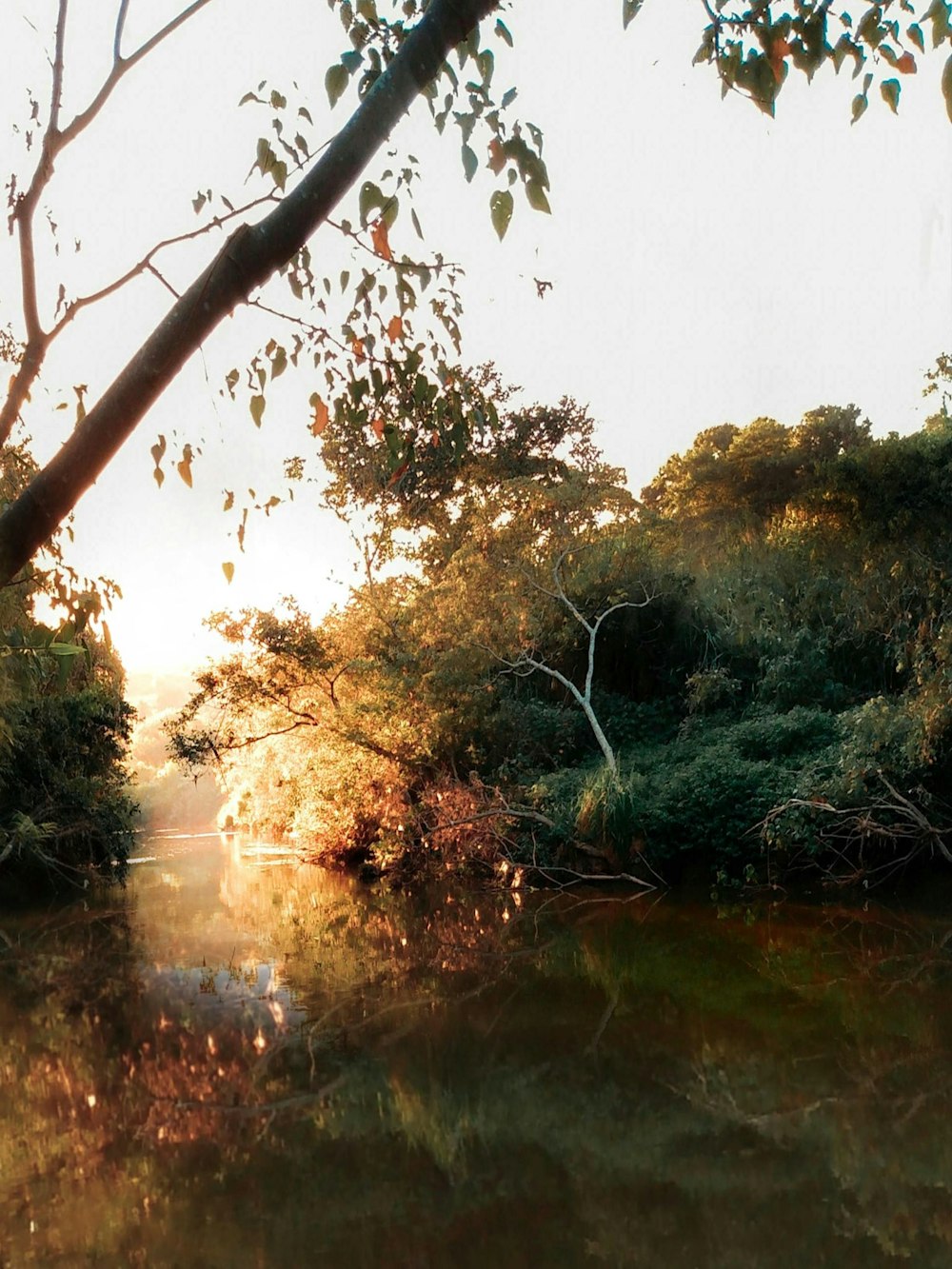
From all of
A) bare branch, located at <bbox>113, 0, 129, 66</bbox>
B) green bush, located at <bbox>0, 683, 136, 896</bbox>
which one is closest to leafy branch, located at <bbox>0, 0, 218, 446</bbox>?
bare branch, located at <bbox>113, 0, 129, 66</bbox>

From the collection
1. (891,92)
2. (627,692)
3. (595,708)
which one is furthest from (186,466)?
(627,692)

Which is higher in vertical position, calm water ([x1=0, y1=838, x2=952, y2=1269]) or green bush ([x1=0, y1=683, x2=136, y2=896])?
green bush ([x1=0, y1=683, x2=136, y2=896])

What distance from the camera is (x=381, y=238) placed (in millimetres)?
2568

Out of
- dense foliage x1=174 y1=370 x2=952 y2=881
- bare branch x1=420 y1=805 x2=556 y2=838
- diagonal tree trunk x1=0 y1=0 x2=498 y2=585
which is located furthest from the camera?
bare branch x1=420 y1=805 x2=556 y2=838

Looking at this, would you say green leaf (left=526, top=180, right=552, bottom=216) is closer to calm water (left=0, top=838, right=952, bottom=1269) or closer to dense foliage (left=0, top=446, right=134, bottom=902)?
calm water (left=0, top=838, right=952, bottom=1269)

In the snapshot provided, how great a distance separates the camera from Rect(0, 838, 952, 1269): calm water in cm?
410

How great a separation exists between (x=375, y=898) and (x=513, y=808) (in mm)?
2220

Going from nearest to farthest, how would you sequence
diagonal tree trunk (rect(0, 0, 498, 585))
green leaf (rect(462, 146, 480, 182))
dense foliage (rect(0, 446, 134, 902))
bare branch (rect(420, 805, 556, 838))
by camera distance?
diagonal tree trunk (rect(0, 0, 498, 585)) < green leaf (rect(462, 146, 480, 182)) < bare branch (rect(420, 805, 556, 838)) < dense foliage (rect(0, 446, 134, 902))

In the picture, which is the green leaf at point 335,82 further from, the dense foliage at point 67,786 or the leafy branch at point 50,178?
the dense foliage at point 67,786

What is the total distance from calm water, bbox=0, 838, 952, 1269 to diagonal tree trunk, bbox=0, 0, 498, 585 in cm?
309

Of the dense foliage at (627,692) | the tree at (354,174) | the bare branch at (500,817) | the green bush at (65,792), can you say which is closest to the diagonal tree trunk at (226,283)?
the tree at (354,174)

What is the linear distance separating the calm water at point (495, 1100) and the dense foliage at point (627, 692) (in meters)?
2.81

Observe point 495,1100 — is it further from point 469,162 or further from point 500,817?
point 500,817

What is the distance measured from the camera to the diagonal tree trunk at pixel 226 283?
198 centimetres
